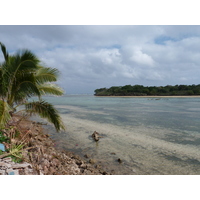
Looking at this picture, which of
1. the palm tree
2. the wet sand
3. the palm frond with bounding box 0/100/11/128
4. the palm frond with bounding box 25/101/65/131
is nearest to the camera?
the palm frond with bounding box 0/100/11/128

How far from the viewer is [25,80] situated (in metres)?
6.52

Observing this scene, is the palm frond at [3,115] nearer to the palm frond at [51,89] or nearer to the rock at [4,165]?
the rock at [4,165]

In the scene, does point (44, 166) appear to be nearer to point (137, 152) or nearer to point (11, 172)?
point (11, 172)

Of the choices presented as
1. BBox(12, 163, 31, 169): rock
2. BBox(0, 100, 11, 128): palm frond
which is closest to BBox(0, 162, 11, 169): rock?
BBox(12, 163, 31, 169): rock

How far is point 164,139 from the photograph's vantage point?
9.55m

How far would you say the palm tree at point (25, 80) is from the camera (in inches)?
253

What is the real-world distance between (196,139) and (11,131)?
10.5m

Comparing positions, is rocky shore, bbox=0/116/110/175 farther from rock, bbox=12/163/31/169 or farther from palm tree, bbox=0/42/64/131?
palm tree, bbox=0/42/64/131

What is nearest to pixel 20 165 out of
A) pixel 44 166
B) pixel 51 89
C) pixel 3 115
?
pixel 44 166

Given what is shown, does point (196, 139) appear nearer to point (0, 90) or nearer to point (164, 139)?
point (164, 139)

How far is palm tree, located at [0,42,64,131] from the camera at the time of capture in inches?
253

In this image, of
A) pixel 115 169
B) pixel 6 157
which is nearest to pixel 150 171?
pixel 115 169

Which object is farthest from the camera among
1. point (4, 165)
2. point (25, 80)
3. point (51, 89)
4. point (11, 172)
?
point (51, 89)

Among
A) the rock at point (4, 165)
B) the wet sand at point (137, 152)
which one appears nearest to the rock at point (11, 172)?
the rock at point (4, 165)
